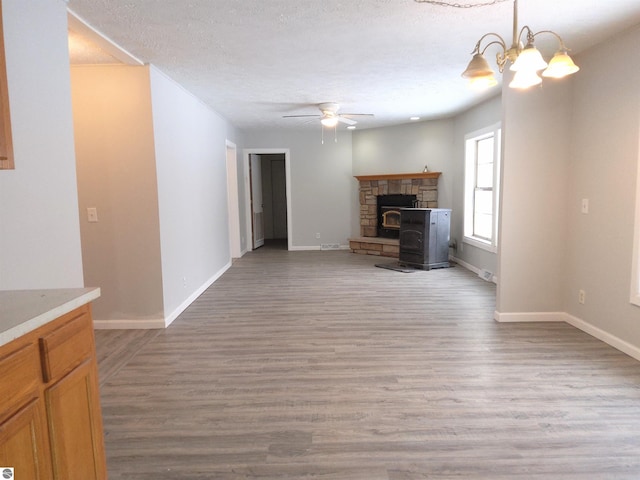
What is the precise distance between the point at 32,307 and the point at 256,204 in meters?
7.92

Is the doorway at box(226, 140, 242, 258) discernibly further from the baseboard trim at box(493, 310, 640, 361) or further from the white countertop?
the white countertop

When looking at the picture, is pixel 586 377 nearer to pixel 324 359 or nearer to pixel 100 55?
pixel 324 359

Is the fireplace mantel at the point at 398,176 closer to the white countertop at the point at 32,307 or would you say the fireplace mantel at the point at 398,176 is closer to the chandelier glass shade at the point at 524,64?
the chandelier glass shade at the point at 524,64

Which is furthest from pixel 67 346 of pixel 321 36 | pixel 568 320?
pixel 568 320

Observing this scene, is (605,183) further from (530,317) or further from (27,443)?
(27,443)

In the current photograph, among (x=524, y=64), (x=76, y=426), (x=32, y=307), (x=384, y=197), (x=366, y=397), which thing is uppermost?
(x=524, y=64)

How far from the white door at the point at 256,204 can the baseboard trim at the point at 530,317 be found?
19.3ft

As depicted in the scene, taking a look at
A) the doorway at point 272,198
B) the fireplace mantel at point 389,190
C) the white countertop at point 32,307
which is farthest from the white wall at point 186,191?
the doorway at point 272,198

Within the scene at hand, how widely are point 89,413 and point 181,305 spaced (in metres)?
3.05

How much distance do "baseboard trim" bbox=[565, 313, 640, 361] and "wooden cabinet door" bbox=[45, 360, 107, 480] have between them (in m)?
3.51

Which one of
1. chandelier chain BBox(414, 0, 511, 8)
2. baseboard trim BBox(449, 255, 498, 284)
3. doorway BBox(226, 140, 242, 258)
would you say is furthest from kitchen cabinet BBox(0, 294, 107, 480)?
doorway BBox(226, 140, 242, 258)

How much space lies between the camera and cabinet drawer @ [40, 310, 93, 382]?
134 cm

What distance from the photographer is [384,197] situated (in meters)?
8.33

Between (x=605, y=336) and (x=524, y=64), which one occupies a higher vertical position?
(x=524, y=64)
